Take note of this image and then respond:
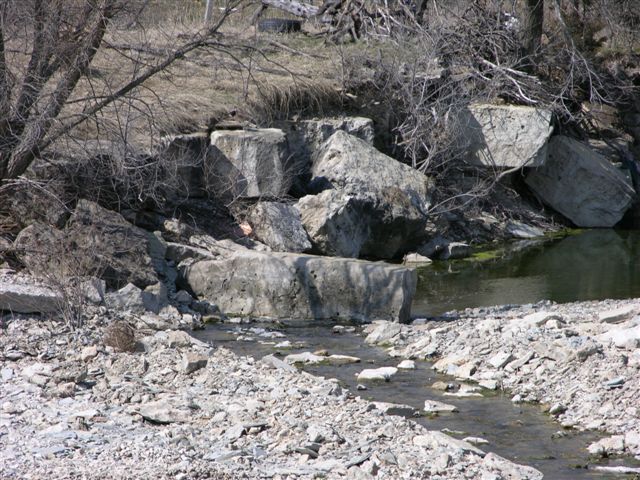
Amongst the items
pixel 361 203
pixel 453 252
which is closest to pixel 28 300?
pixel 361 203

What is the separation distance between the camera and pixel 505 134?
1683cm

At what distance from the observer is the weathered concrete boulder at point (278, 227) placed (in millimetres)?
12320

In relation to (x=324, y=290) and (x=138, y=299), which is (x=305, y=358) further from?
(x=138, y=299)

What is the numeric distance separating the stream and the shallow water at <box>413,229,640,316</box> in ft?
0.04

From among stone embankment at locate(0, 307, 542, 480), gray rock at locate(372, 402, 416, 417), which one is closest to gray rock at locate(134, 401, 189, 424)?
stone embankment at locate(0, 307, 542, 480)

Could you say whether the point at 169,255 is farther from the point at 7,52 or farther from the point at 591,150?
the point at 591,150

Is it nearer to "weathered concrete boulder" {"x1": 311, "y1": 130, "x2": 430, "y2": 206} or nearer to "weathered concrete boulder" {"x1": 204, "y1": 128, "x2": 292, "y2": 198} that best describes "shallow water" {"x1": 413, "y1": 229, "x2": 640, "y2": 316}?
"weathered concrete boulder" {"x1": 311, "y1": 130, "x2": 430, "y2": 206}

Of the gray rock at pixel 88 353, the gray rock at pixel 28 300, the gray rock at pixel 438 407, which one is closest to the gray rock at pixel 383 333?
the gray rock at pixel 438 407

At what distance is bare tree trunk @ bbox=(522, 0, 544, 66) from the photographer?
58.6ft

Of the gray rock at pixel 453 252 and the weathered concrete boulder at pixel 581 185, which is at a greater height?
the weathered concrete boulder at pixel 581 185

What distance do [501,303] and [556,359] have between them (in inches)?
165

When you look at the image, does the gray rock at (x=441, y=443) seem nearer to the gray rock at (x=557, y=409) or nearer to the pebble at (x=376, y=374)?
the gray rock at (x=557, y=409)

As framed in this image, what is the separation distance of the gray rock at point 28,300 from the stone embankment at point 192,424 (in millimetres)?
636

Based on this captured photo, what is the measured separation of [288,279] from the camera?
976 centimetres
